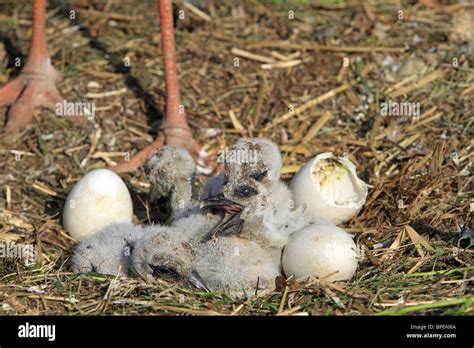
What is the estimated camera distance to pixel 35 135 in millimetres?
5852

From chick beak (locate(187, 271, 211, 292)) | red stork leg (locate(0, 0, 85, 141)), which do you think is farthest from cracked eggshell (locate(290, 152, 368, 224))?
red stork leg (locate(0, 0, 85, 141))

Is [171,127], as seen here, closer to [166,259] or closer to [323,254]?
[166,259]

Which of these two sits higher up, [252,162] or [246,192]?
[252,162]

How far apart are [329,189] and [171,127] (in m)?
1.20

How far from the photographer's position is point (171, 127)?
556cm

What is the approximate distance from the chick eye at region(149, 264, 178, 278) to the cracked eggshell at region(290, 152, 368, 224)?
909 millimetres

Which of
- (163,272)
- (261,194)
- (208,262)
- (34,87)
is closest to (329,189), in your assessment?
(261,194)

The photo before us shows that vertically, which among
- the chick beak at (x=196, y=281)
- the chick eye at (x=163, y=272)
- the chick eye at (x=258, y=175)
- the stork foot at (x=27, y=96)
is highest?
the stork foot at (x=27, y=96)

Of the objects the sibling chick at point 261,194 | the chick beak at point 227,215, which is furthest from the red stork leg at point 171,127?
the chick beak at point 227,215

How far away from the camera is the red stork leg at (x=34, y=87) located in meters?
5.90

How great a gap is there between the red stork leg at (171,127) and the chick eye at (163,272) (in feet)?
4.55

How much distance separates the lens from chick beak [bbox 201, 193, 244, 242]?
13.8 ft

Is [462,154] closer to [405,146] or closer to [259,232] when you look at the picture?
[405,146]

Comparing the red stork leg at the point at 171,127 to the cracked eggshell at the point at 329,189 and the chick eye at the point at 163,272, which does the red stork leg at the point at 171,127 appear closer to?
the cracked eggshell at the point at 329,189
